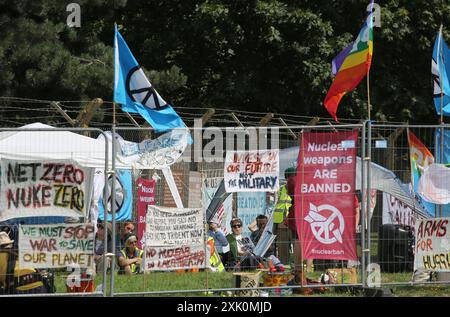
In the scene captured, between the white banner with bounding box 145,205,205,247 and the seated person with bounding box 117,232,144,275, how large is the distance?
991 mm

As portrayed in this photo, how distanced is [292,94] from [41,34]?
30.8 feet

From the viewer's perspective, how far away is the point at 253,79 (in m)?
30.4

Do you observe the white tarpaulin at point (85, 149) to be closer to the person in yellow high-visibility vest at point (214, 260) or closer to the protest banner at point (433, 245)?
the person in yellow high-visibility vest at point (214, 260)

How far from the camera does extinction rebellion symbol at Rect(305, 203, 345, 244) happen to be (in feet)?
41.3

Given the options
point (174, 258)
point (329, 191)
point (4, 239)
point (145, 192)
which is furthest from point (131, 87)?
point (329, 191)

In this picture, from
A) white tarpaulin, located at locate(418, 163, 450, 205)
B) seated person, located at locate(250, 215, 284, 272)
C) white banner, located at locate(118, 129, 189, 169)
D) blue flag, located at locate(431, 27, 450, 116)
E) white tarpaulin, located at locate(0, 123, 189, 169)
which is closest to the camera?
seated person, located at locate(250, 215, 284, 272)

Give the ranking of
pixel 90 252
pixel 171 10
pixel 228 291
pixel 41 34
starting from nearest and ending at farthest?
Answer: pixel 90 252 < pixel 228 291 < pixel 41 34 < pixel 171 10

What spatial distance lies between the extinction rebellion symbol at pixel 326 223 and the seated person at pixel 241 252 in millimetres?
962

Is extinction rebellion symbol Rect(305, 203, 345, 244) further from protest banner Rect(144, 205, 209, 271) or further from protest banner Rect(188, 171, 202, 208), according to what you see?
protest banner Rect(188, 171, 202, 208)

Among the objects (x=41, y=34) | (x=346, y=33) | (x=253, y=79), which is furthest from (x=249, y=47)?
(x=41, y=34)

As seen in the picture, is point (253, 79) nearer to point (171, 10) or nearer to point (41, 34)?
point (171, 10)

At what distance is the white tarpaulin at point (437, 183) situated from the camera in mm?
13508

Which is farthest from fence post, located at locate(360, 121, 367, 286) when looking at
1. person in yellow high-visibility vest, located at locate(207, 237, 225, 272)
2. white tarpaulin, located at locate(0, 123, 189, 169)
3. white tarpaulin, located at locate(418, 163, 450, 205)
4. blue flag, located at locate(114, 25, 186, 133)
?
blue flag, located at locate(114, 25, 186, 133)

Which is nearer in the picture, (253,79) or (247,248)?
(247,248)
